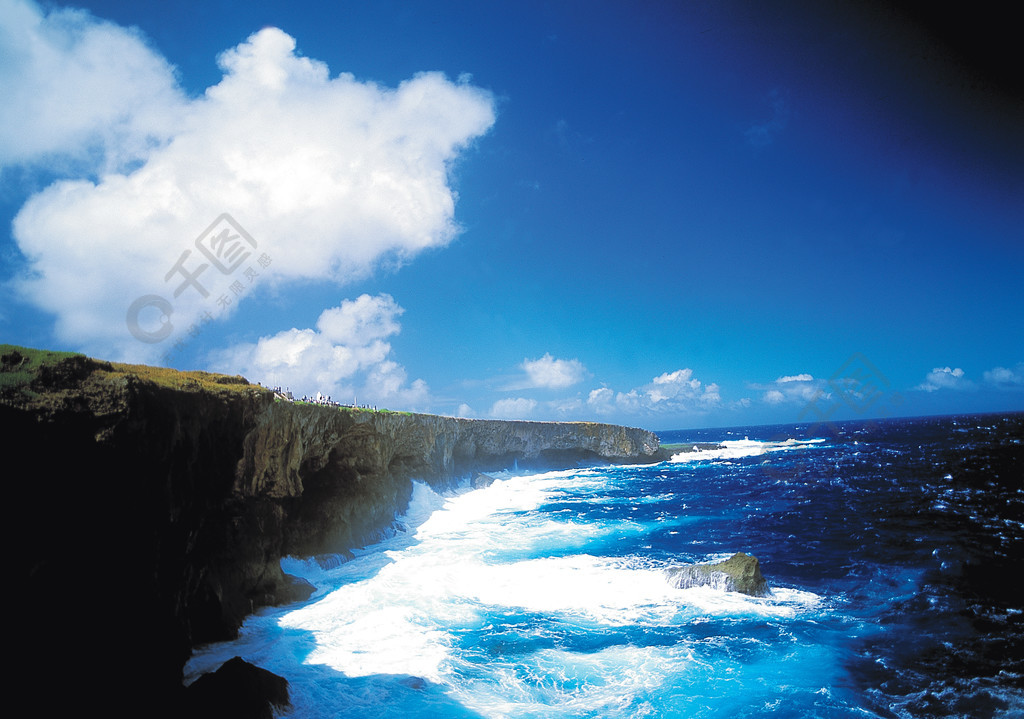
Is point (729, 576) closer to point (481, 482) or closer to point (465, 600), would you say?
point (465, 600)

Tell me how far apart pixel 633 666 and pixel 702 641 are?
2.62 meters

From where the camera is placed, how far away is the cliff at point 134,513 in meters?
7.22

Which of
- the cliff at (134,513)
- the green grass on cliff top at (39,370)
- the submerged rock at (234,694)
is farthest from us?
the submerged rock at (234,694)

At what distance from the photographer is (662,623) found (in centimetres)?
1482

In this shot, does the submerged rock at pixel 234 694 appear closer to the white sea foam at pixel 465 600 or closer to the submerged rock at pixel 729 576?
the white sea foam at pixel 465 600

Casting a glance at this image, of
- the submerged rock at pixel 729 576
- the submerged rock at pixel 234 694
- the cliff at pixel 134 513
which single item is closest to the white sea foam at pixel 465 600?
the submerged rock at pixel 729 576

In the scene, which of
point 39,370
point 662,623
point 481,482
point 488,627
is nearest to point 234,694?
point 39,370

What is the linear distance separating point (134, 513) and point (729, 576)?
710 inches

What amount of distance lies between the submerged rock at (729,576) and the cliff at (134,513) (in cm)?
1498

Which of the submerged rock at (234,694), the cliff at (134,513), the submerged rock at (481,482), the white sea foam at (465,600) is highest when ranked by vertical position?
the cliff at (134,513)

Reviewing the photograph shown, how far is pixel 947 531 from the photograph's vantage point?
2305 centimetres

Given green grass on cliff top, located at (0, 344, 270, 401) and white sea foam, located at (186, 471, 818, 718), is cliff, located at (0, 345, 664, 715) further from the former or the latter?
white sea foam, located at (186, 471, 818, 718)

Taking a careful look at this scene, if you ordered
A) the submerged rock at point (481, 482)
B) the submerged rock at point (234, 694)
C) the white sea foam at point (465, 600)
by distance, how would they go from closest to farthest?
1. the submerged rock at point (234, 694)
2. the white sea foam at point (465, 600)
3. the submerged rock at point (481, 482)

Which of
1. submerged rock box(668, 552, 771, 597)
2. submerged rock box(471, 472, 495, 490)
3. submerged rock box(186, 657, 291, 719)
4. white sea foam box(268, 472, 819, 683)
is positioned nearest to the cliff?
submerged rock box(186, 657, 291, 719)
